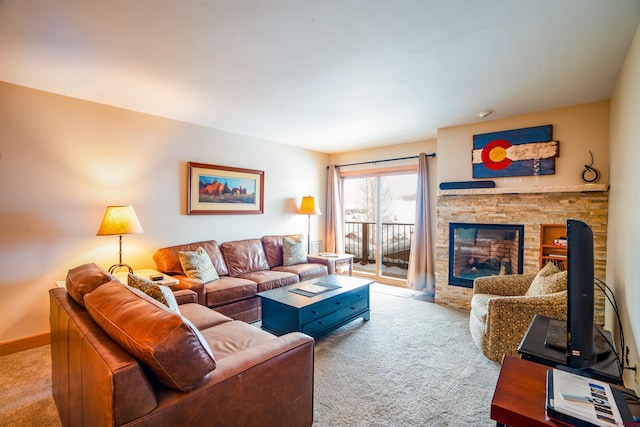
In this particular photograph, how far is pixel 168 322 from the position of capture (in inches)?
45.8

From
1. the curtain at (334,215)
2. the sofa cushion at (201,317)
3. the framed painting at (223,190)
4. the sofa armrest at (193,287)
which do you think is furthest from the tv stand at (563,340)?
the curtain at (334,215)

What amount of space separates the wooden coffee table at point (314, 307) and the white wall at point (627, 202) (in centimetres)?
211

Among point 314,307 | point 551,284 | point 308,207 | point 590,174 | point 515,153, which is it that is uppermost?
point 515,153

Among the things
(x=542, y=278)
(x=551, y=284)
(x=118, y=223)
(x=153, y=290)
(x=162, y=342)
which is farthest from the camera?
(x=118, y=223)

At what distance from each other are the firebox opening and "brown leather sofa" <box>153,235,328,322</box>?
1.81 meters

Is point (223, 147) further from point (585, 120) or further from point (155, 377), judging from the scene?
point (585, 120)

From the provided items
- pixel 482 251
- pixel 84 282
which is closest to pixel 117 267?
pixel 84 282

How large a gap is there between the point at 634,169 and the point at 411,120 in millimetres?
2256

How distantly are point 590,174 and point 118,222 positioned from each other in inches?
188

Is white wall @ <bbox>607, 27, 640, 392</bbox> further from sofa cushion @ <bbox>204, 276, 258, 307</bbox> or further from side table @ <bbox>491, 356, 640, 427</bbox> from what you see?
sofa cushion @ <bbox>204, 276, 258, 307</bbox>

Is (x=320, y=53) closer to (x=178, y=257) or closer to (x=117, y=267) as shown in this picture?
(x=178, y=257)

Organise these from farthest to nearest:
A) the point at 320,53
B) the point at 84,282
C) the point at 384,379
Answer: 1. the point at 384,379
2. the point at 320,53
3. the point at 84,282

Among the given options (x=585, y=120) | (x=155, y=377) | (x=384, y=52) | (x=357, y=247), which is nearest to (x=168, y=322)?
(x=155, y=377)

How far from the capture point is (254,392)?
137cm
